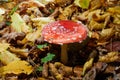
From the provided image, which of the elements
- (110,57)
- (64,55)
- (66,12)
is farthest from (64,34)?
(66,12)

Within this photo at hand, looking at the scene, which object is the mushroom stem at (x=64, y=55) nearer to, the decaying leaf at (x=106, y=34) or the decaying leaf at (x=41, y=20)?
the decaying leaf at (x=106, y=34)

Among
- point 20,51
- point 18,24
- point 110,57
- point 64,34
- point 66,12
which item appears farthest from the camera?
point 66,12

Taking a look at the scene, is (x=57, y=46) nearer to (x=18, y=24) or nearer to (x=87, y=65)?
(x=87, y=65)

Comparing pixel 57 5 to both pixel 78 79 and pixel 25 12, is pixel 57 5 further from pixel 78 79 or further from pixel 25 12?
pixel 78 79

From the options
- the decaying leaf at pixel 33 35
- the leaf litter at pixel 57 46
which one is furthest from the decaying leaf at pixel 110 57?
the decaying leaf at pixel 33 35

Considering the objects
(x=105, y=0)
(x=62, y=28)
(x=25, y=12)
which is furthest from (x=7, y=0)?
(x=62, y=28)

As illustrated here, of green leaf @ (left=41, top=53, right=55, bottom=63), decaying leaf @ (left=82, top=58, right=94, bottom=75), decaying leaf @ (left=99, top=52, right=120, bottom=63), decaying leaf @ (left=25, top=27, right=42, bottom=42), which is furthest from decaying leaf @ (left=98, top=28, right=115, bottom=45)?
decaying leaf @ (left=25, top=27, right=42, bottom=42)

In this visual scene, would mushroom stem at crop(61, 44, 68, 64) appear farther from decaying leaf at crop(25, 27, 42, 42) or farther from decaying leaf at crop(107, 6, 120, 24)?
decaying leaf at crop(107, 6, 120, 24)
